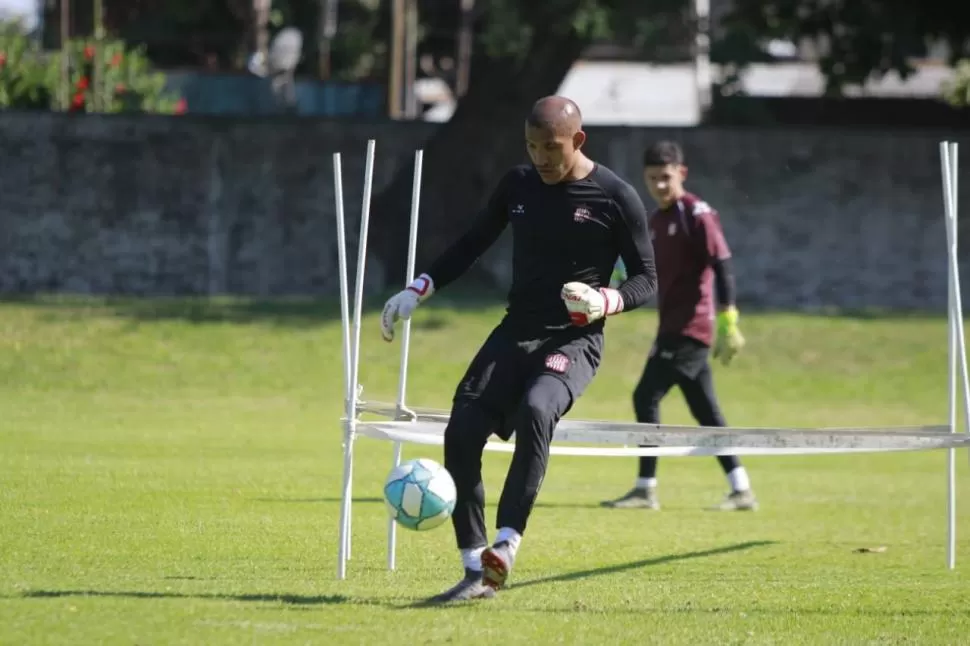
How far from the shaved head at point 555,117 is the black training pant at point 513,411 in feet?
3.06

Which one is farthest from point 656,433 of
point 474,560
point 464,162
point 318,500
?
point 464,162

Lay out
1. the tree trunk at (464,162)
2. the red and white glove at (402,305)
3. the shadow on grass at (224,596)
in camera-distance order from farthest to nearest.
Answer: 1. the tree trunk at (464,162)
2. the red and white glove at (402,305)
3. the shadow on grass at (224,596)

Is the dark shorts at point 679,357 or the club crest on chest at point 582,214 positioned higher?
the club crest on chest at point 582,214

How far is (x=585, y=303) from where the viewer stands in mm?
7266

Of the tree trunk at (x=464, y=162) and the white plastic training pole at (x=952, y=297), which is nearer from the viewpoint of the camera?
the white plastic training pole at (x=952, y=297)

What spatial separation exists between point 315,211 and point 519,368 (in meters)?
17.7

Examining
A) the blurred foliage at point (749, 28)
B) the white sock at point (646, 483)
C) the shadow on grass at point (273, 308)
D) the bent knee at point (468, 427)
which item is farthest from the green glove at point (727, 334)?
the blurred foliage at point (749, 28)

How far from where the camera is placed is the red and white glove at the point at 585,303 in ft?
23.8

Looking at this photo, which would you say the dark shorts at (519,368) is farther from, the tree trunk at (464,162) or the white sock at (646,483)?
the tree trunk at (464,162)

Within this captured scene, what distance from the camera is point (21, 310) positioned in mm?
22047

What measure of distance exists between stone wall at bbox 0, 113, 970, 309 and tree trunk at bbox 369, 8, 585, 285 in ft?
Result: 2.84

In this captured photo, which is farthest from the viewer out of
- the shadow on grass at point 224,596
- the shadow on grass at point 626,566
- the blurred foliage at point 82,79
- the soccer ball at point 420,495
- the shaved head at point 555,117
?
the blurred foliage at point 82,79

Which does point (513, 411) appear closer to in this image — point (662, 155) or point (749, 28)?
point (662, 155)

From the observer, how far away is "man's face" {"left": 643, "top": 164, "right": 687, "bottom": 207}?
1183 cm
